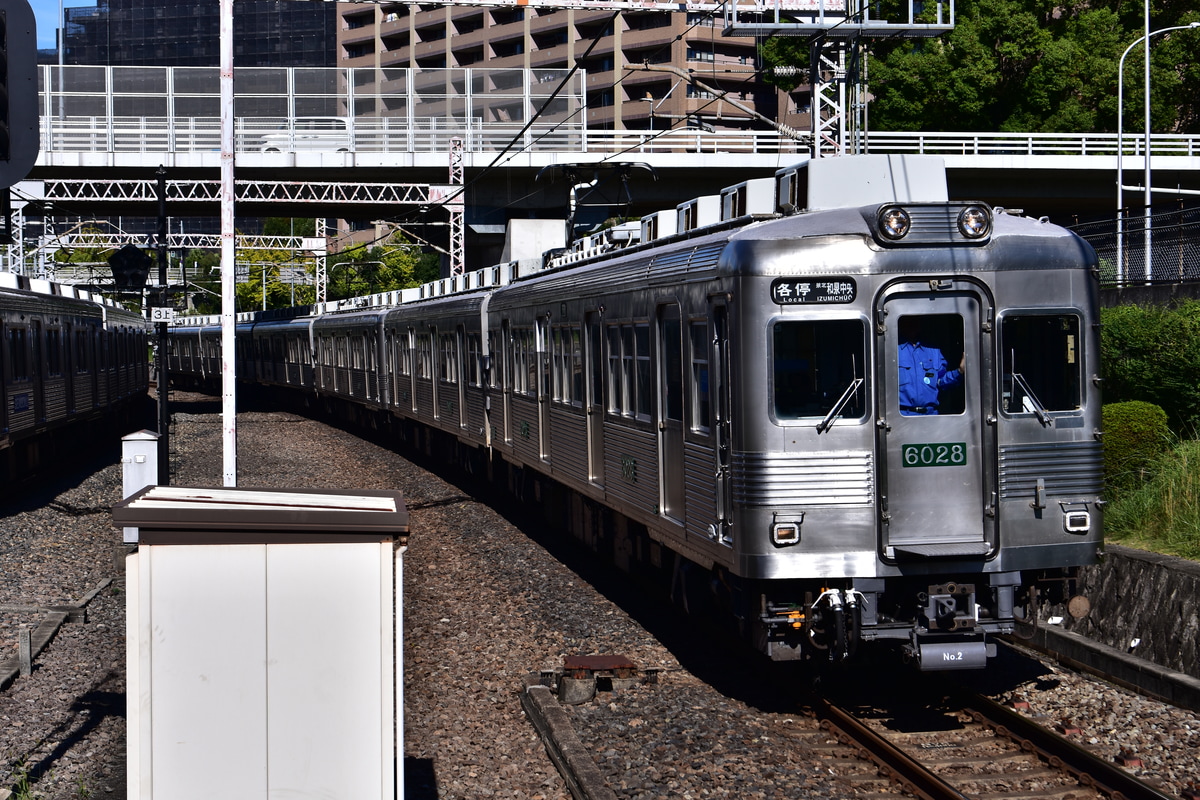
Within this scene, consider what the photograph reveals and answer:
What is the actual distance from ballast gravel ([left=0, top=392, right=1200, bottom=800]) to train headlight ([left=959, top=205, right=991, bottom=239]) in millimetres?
2745

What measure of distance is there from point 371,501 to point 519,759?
8.90ft

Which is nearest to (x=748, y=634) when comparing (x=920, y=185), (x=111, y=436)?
(x=920, y=185)

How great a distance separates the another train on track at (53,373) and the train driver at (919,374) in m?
14.0

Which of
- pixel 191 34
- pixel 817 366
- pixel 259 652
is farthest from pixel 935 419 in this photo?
pixel 191 34

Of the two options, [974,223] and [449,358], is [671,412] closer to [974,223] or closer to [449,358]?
[974,223]

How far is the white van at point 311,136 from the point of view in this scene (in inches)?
1371

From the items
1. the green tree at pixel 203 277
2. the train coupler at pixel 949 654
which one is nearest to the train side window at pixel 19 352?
the train coupler at pixel 949 654

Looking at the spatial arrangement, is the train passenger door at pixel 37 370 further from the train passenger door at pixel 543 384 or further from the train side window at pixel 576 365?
the train side window at pixel 576 365

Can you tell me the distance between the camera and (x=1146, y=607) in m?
9.17

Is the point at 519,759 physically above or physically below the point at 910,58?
below

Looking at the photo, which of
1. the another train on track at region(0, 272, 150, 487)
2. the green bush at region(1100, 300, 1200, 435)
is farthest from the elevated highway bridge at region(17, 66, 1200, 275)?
the green bush at region(1100, 300, 1200, 435)

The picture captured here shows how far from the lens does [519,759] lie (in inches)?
305

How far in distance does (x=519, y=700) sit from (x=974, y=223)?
3899mm

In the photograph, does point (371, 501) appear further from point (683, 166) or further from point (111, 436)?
point (683, 166)
